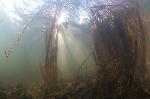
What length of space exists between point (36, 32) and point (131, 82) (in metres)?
1.18

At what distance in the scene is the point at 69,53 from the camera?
290 centimetres

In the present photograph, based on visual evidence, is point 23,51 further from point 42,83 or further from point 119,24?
point 119,24

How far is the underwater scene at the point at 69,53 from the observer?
2842 mm

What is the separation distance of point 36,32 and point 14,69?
0.47 meters

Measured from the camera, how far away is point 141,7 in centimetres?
309

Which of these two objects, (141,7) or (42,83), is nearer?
(42,83)

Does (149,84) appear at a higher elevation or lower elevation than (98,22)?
lower

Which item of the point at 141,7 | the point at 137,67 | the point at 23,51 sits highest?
the point at 141,7

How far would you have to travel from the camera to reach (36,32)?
2902mm

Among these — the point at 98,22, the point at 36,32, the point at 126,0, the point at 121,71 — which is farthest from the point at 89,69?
the point at 126,0

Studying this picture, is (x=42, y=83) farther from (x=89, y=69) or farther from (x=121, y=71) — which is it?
(x=121, y=71)

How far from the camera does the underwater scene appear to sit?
2.84 meters

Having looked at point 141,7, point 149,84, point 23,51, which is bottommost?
point 149,84

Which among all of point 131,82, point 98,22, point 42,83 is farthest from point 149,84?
point 42,83
